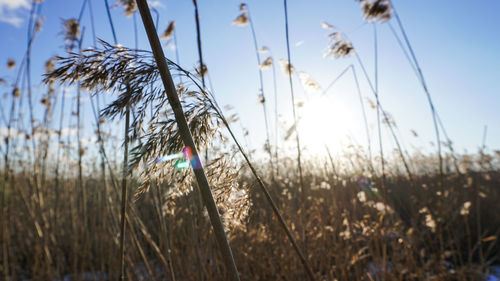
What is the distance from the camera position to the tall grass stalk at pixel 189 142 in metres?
0.54

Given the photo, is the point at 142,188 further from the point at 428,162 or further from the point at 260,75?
the point at 428,162

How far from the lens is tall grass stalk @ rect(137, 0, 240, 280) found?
1.77 ft

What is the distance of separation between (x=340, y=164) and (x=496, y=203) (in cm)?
287

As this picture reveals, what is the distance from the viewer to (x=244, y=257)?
2521mm

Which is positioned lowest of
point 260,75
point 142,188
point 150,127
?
point 142,188

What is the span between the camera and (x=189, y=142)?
559 millimetres

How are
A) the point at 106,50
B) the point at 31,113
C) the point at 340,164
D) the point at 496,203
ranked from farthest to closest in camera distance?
the point at 496,203 < the point at 340,164 < the point at 31,113 < the point at 106,50

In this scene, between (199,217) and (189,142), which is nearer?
(189,142)

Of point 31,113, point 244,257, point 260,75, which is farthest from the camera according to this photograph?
point 31,113

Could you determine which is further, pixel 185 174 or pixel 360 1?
pixel 360 1

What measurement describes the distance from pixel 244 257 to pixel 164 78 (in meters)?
2.25

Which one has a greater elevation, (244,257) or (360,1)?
(360,1)

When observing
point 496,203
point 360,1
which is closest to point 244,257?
point 360,1

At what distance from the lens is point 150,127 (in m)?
0.79
